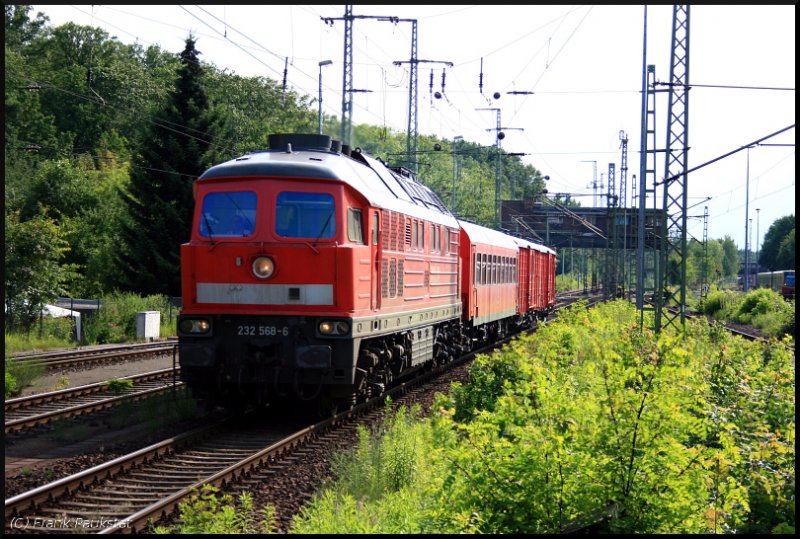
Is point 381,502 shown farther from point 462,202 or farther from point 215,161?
point 462,202

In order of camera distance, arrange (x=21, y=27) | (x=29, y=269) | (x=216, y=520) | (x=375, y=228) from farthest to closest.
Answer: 1. (x=21, y=27)
2. (x=29, y=269)
3. (x=375, y=228)
4. (x=216, y=520)

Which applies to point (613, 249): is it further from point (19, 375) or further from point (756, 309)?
point (19, 375)

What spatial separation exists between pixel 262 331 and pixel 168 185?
28.0 metres

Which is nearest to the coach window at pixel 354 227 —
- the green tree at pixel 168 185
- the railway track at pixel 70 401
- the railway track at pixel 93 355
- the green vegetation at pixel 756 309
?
the railway track at pixel 70 401

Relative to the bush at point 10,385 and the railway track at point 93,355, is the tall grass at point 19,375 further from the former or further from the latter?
the railway track at point 93,355

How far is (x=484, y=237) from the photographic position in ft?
84.5

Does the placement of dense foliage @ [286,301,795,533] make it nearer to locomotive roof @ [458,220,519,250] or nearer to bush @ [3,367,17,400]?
bush @ [3,367,17,400]

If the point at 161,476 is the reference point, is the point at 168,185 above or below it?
above

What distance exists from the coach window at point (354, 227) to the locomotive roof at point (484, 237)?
32.9ft

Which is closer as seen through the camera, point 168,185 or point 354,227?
point 354,227

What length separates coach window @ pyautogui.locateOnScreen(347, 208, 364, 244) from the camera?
1273 cm

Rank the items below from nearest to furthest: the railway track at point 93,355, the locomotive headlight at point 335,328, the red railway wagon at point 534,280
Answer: the locomotive headlight at point 335,328
the railway track at point 93,355
the red railway wagon at point 534,280

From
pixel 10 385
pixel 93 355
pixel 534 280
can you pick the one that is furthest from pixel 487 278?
pixel 534 280

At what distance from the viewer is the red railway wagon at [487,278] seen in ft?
75.5
